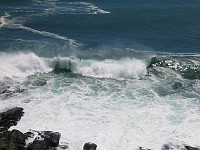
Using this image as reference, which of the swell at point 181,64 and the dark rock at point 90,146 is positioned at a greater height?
the swell at point 181,64

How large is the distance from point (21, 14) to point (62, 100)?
30.6m

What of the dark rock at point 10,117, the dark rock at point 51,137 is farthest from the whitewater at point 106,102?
the dark rock at point 51,137

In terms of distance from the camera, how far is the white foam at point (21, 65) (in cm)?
5038

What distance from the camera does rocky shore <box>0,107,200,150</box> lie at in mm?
33969

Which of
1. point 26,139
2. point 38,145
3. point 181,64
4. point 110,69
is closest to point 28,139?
point 26,139

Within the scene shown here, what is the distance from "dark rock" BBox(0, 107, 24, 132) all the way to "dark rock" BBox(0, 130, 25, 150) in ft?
9.28

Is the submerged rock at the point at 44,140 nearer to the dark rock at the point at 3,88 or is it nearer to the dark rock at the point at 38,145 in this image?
the dark rock at the point at 38,145

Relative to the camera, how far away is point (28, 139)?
36062mm

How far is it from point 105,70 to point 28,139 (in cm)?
1948

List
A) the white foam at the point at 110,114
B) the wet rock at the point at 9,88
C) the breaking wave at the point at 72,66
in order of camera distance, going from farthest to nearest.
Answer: the breaking wave at the point at 72,66
the wet rock at the point at 9,88
the white foam at the point at 110,114

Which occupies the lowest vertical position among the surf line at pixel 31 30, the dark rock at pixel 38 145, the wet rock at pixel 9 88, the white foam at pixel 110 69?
the dark rock at pixel 38 145

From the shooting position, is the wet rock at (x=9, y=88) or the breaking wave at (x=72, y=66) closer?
the wet rock at (x=9, y=88)

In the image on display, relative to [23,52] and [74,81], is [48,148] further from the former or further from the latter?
[23,52]

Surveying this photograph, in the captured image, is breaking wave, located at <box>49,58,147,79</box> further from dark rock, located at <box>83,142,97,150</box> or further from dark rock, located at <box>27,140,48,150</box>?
dark rock, located at <box>27,140,48,150</box>
